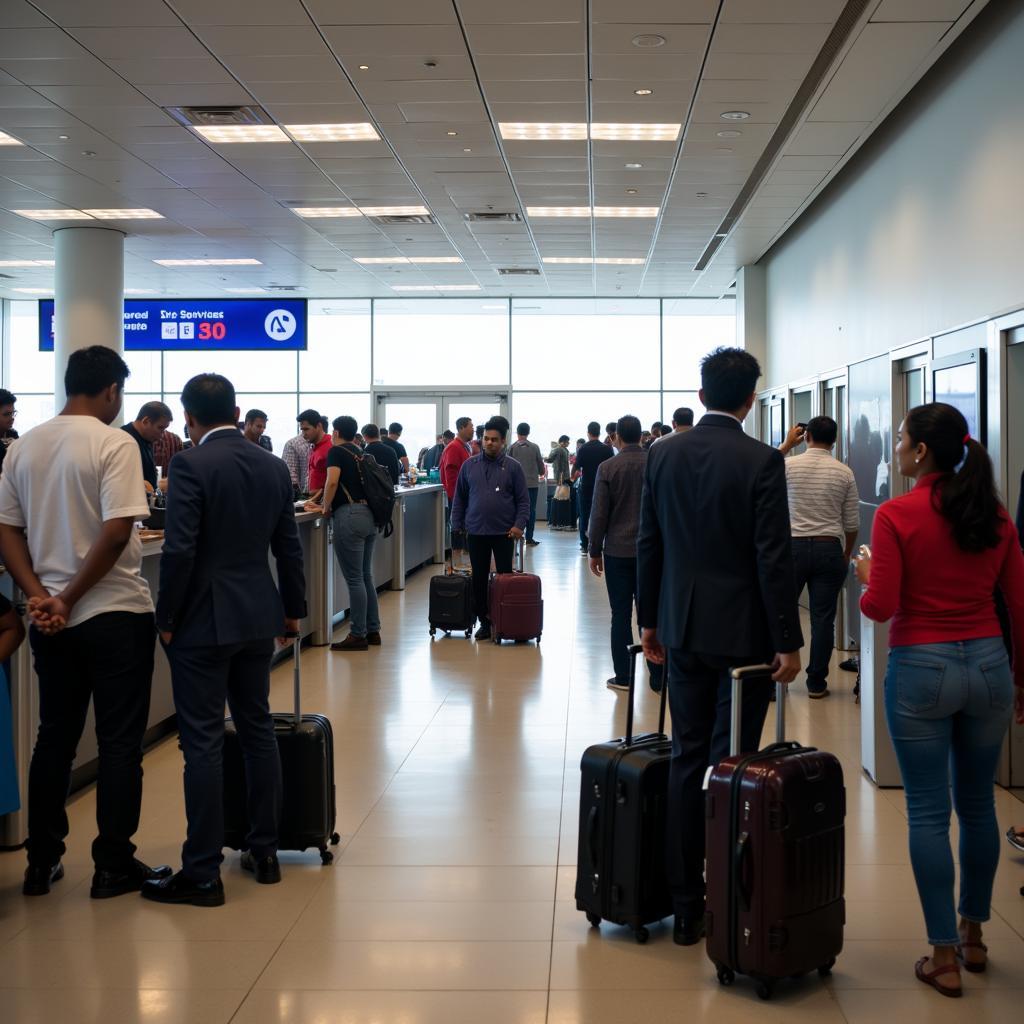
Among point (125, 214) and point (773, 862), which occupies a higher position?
point (125, 214)

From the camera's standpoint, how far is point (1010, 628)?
3193 mm

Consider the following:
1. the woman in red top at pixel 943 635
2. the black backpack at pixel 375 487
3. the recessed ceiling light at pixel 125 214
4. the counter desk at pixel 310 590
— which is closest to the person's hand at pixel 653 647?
the woman in red top at pixel 943 635

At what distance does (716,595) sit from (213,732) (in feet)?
5.38

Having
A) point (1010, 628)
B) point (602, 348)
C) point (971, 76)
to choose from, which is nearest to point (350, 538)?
point (971, 76)

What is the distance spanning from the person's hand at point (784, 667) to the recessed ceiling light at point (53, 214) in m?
11.7

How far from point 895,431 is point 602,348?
47.9 feet

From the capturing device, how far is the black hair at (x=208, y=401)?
3.81m

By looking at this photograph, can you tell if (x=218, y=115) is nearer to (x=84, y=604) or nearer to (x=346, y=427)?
(x=346, y=427)

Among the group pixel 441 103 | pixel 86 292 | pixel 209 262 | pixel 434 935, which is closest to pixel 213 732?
pixel 434 935

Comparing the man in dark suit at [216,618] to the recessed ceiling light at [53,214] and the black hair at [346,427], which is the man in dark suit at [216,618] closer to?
the black hair at [346,427]

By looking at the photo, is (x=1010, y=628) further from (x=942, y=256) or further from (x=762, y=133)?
(x=762, y=133)

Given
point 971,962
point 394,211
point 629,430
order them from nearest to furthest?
1. point 971,962
2. point 629,430
3. point 394,211

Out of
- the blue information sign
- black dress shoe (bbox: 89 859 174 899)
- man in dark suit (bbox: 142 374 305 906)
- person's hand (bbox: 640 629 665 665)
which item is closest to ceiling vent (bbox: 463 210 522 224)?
the blue information sign

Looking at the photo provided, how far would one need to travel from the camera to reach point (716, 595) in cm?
332
